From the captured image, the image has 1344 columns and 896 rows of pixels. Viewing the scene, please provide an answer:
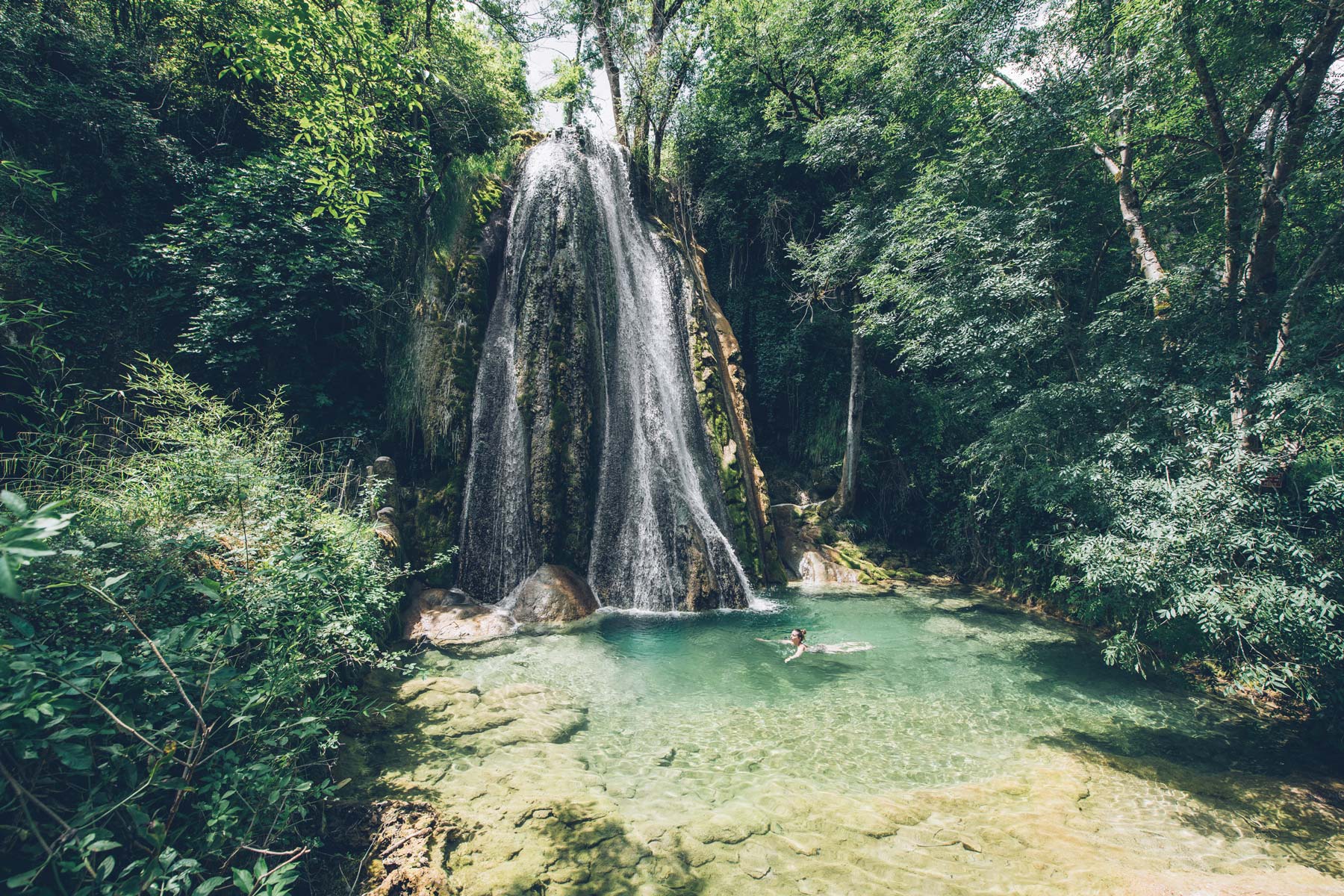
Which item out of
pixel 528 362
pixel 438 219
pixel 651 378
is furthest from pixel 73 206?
pixel 651 378

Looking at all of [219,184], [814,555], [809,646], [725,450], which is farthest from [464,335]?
[814,555]

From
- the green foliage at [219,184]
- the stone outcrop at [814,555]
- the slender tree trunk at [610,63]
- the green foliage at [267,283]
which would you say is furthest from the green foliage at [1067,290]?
the green foliage at [267,283]

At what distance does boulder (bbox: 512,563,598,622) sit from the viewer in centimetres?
796

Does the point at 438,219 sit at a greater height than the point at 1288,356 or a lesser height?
greater

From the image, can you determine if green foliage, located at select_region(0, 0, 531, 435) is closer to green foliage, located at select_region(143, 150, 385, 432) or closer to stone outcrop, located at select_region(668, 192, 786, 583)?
green foliage, located at select_region(143, 150, 385, 432)

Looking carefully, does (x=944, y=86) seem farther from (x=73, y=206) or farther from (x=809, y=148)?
(x=73, y=206)

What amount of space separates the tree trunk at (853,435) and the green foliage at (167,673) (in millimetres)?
11210

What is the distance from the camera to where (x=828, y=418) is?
14.0 metres

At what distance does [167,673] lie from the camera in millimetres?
2305

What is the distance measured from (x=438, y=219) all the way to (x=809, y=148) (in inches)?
389

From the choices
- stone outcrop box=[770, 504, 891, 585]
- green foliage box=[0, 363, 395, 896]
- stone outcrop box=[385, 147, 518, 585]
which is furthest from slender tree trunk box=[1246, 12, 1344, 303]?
stone outcrop box=[385, 147, 518, 585]

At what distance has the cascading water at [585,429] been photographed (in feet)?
29.9

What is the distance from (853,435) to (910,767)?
909 centimetres

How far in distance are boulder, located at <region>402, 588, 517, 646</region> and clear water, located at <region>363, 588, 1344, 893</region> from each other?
48 centimetres
